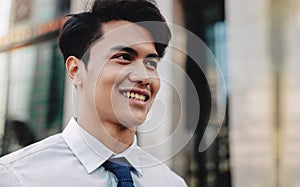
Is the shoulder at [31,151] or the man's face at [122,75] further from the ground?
the man's face at [122,75]

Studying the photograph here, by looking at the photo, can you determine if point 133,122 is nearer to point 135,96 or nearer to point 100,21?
point 135,96

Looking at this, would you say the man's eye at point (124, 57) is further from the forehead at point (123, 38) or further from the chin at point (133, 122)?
the chin at point (133, 122)

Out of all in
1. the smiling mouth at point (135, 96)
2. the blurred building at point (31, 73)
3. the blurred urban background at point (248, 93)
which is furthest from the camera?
the blurred urban background at point (248, 93)

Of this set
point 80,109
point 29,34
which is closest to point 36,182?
point 80,109

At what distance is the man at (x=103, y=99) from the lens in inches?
33.2

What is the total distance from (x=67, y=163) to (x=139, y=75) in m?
0.26

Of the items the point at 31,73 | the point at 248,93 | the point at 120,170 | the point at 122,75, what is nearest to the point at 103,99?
the point at 122,75

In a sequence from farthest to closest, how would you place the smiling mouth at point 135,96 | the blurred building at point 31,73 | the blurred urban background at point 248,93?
the blurred urban background at point 248,93 → the blurred building at point 31,73 → the smiling mouth at point 135,96

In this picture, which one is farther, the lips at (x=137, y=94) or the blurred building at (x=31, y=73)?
the blurred building at (x=31, y=73)

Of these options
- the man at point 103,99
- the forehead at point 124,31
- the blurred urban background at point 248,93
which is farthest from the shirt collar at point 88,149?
the blurred urban background at point 248,93

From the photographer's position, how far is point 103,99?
2.82 ft

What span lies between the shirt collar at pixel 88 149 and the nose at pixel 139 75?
0.19 metres

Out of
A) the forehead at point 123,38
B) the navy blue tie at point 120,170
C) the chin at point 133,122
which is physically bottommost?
the navy blue tie at point 120,170

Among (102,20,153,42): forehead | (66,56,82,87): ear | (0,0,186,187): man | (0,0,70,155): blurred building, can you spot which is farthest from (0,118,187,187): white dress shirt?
(0,0,70,155): blurred building
